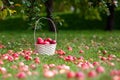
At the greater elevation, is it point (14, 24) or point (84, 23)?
point (14, 24)

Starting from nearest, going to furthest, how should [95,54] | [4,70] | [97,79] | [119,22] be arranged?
1. [97,79]
2. [4,70]
3. [95,54]
4. [119,22]

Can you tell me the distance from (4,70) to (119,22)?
21338mm

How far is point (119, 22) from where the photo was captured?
27.0m

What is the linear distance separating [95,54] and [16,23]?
18.6 meters

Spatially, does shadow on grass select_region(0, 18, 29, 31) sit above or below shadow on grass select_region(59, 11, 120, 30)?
above

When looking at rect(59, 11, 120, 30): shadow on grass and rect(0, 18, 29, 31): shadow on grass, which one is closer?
rect(59, 11, 120, 30): shadow on grass

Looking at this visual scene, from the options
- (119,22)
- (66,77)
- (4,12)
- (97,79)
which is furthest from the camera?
(119,22)

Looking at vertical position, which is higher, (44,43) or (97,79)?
(97,79)

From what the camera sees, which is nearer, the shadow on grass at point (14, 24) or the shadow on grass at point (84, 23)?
the shadow on grass at point (84, 23)

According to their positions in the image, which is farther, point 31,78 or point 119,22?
point 119,22

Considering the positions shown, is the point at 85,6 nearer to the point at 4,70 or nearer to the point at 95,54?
the point at 95,54

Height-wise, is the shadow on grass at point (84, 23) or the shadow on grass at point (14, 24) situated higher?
the shadow on grass at point (14, 24)

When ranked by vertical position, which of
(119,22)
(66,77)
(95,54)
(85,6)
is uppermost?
(66,77)

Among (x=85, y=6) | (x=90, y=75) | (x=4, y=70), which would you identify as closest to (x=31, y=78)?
(x=90, y=75)
